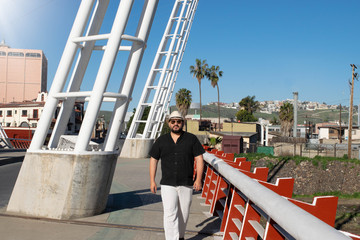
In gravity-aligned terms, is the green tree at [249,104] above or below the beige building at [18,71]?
below

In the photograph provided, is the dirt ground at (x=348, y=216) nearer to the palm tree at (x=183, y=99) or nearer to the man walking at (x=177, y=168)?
the man walking at (x=177, y=168)

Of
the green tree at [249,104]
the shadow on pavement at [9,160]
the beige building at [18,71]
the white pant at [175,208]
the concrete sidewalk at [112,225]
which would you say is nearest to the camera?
the white pant at [175,208]

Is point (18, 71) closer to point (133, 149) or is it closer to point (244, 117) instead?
point (244, 117)

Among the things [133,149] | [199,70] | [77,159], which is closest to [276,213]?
[77,159]

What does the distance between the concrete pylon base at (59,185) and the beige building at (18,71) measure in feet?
602

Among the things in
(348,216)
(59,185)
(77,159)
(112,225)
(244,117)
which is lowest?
(348,216)

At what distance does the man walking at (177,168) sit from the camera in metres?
4.86

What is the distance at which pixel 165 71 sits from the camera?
27.6m

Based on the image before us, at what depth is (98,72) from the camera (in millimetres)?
6438

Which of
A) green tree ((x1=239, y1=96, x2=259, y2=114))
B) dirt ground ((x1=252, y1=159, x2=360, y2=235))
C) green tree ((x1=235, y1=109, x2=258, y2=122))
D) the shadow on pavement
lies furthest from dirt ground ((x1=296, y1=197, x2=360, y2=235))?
green tree ((x1=239, y1=96, x2=259, y2=114))

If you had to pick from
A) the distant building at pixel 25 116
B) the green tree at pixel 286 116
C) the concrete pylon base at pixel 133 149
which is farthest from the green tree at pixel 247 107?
the concrete pylon base at pixel 133 149

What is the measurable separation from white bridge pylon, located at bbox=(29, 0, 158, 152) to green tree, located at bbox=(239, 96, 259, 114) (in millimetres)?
108036

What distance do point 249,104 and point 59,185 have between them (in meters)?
111

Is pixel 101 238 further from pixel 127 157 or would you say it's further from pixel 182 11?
pixel 182 11
